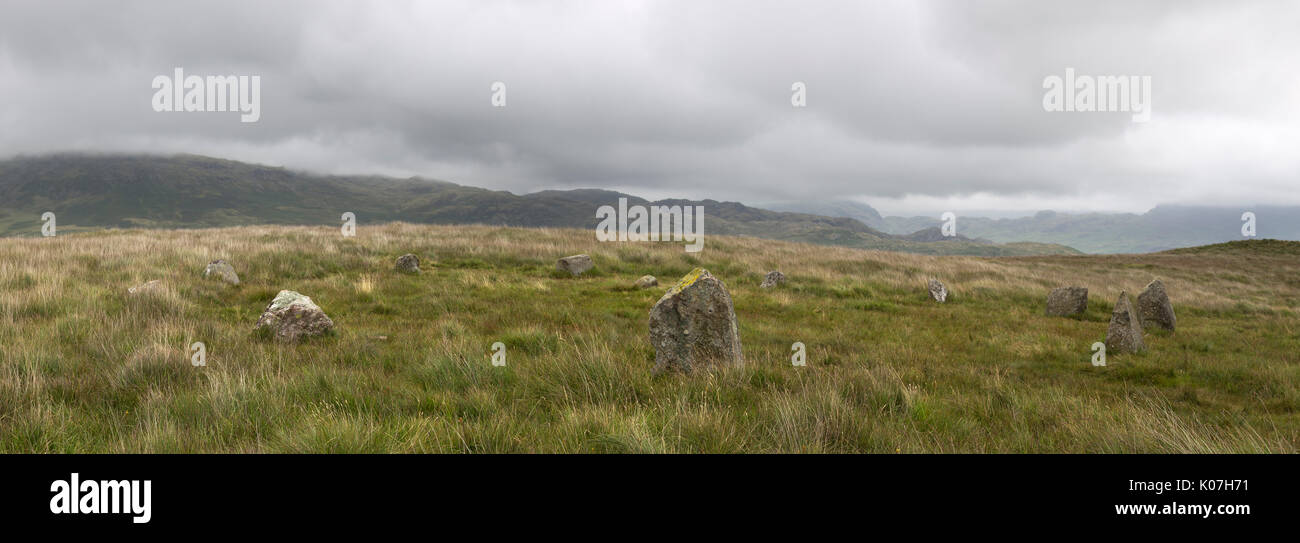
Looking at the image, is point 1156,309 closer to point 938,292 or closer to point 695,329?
Result: point 938,292

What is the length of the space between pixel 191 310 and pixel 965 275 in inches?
1002

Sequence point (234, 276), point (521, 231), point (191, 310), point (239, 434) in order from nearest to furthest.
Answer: point (239, 434) < point (191, 310) < point (234, 276) < point (521, 231)

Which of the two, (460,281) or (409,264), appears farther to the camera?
(409,264)

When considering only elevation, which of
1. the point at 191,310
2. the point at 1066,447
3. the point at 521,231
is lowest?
the point at 1066,447

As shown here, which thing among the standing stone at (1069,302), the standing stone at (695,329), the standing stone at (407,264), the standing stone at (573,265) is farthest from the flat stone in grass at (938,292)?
the standing stone at (407,264)

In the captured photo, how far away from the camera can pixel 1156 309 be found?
38.1 feet

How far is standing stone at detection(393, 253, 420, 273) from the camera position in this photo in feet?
48.9

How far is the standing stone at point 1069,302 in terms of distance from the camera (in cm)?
1365

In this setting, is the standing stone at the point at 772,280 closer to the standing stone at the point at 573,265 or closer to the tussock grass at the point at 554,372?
the tussock grass at the point at 554,372

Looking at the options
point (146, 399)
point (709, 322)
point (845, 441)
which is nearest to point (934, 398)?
point (845, 441)

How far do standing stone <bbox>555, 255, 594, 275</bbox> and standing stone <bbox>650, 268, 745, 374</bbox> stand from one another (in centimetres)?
1023

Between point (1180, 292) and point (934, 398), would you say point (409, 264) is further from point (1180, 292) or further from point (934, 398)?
point (1180, 292)
